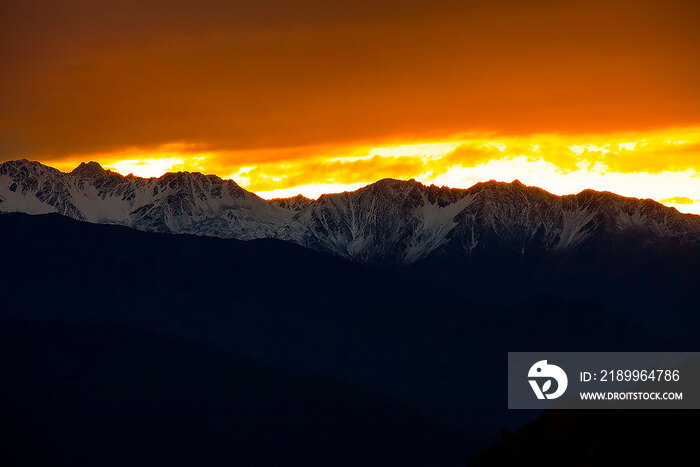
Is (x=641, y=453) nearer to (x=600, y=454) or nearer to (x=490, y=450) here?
(x=600, y=454)

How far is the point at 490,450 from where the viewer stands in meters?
119

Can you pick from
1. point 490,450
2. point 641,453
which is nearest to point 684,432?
point 641,453

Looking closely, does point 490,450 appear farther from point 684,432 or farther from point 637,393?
point 684,432

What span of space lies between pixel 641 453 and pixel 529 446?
13575 mm

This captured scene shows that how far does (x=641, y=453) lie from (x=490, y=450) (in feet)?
69.9

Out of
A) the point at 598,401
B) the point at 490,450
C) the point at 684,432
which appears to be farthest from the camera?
the point at 490,450

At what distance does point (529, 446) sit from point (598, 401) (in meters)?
7.09

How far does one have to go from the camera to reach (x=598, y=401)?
365 feet

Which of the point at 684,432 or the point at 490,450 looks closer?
the point at 684,432

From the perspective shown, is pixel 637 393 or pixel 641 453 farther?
pixel 637 393

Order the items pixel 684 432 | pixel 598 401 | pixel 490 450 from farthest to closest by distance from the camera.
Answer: pixel 490 450 < pixel 598 401 < pixel 684 432

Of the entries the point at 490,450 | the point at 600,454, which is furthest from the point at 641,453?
the point at 490,450

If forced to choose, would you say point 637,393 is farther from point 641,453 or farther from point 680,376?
point 641,453

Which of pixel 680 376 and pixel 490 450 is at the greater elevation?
pixel 680 376
